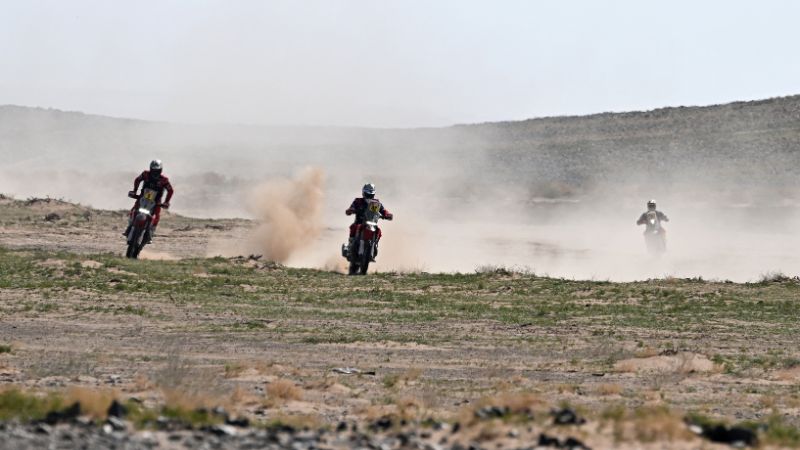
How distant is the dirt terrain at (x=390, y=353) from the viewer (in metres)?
10.9

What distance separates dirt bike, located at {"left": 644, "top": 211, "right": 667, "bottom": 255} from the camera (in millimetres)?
35938

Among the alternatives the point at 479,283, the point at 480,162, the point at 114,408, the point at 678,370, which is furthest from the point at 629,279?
the point at 480,162

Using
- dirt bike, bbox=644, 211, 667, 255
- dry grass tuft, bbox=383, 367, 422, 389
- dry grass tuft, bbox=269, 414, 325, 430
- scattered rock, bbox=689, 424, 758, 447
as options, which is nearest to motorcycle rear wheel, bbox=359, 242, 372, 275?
dirt bike, bbox=644, 211, 667, 255

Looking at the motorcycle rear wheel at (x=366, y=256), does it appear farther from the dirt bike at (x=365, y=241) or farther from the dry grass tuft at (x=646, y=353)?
the dry grass tuft at (x=646, y=353)

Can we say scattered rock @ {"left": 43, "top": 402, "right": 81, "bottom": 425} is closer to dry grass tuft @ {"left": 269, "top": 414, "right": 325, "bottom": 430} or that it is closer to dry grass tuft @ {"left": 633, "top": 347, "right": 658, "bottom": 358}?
dry grass tuft @ {"left": 269, "top": 414, "right": 325, "bottom": 430}

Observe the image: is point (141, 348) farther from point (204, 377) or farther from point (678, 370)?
point (678, 370)

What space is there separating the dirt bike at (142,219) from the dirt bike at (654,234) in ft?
44.1

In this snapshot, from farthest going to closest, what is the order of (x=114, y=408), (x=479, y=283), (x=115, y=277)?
1. (x=479, y=283)
2. (x=115, y=277)
3. (x=114, y=408)

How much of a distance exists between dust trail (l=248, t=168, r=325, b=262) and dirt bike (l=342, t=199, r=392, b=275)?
6.51m

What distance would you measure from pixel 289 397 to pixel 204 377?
37.5 inches

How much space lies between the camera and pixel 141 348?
56.7 ft

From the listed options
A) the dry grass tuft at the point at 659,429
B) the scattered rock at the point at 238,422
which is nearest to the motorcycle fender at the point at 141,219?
the scattered rock at the point at 238,422

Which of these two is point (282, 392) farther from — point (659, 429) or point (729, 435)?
point (729, 435)

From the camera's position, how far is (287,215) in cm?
3694
